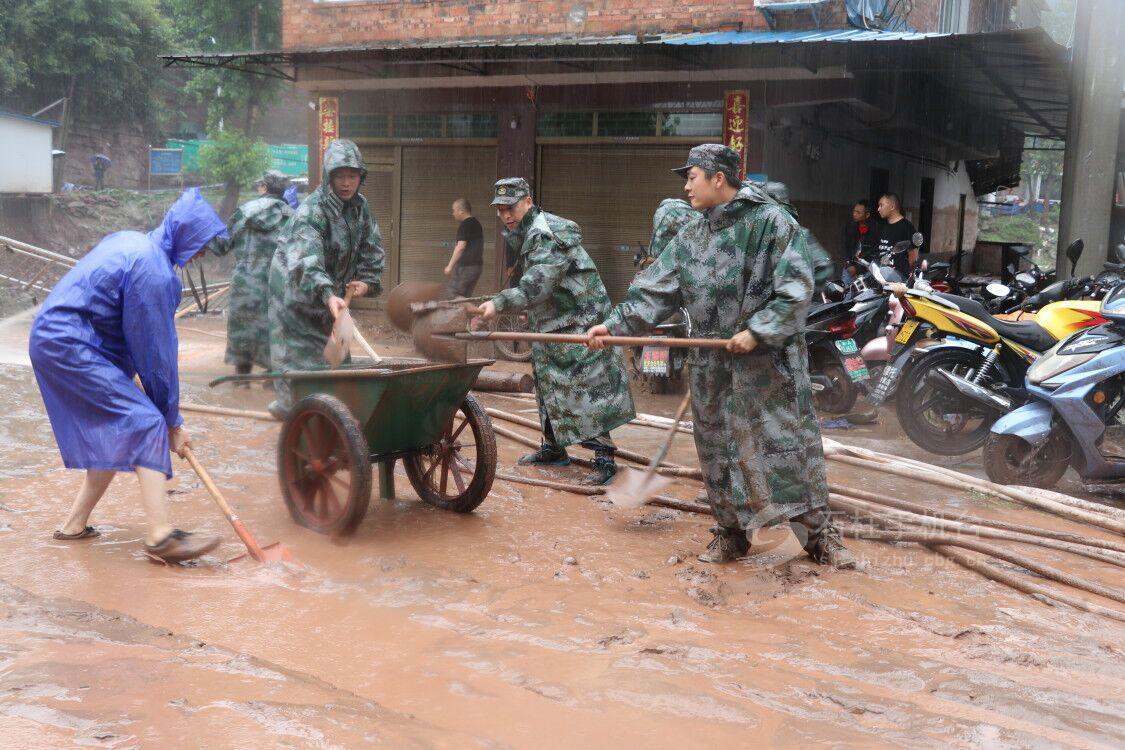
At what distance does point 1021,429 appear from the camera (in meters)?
6.50

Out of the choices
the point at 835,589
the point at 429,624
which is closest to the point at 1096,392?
the point at 835,589

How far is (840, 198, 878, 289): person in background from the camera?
1113 centimetres

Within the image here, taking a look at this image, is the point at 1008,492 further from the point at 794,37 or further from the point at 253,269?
the point at 253,269

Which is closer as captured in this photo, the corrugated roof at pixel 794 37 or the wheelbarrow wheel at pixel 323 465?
the wheelbarrow wheel at pixel 323 465

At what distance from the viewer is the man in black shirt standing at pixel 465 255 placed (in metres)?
12.9

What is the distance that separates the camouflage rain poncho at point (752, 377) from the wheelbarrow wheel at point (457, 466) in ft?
3.89

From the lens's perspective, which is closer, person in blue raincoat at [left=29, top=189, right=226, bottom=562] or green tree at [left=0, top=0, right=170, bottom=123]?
person in blue raincoat at [left=29, top=189, right=226, bottom=562]

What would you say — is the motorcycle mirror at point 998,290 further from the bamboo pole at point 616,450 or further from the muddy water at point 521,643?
the bamboo pole at point 616,450

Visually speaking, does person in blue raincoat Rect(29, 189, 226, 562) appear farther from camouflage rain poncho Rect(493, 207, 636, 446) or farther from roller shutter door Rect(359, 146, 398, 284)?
roller shutter door Rect(359, 146, 398, 284)

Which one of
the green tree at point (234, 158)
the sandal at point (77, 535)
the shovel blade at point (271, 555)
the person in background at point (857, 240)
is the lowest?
the sandal at point (77, 535)

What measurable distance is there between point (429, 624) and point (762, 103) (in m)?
9.05

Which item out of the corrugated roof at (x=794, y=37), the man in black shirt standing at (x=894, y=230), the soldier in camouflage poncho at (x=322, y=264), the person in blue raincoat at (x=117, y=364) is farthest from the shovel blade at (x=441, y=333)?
the man in black shirt standing at (x=894, y=230)

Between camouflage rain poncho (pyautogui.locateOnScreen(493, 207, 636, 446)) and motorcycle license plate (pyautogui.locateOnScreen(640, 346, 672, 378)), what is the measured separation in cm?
327

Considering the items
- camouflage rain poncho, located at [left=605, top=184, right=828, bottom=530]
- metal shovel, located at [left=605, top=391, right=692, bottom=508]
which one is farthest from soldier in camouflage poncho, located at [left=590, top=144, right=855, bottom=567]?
metal shovel, located at [left=605, top=391, right=692, bottom=508]
